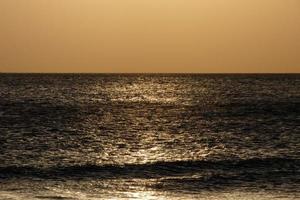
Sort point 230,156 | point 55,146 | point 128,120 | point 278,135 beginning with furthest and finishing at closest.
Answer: point 128,120 < point 278,135 < point 55,146 < point 230,156

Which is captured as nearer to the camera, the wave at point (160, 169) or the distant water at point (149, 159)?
the distant water at point (149, 159)

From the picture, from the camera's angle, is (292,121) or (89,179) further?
(292,121)

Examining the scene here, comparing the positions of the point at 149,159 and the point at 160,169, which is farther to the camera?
the point at 149,159

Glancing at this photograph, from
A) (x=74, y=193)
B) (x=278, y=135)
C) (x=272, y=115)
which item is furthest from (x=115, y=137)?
(x=272, y=115)

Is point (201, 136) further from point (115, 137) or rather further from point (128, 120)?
point (128, 120)

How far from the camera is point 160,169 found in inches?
1347

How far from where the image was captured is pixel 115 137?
169 ft

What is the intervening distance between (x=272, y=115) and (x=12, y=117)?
101 ft

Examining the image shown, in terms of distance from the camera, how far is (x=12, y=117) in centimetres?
6831

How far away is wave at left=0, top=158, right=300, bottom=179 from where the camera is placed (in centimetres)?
3247

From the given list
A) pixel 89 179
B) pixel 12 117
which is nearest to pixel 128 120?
pixel 12 117

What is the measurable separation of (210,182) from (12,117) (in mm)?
42045

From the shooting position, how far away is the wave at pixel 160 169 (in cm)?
3247

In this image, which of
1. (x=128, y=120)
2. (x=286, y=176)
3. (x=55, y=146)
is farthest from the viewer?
(x=128, y=120)
